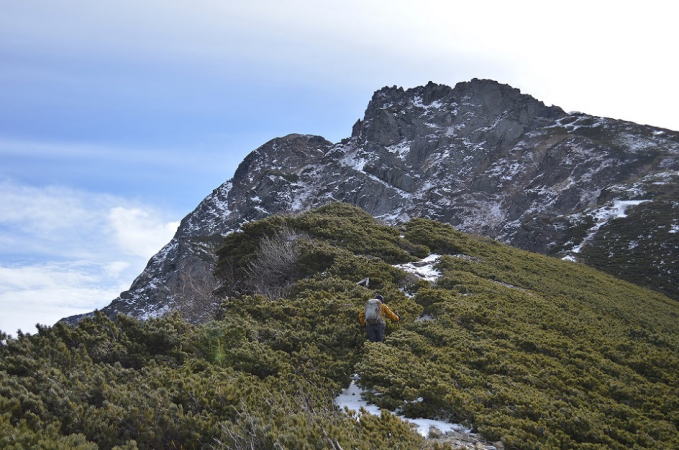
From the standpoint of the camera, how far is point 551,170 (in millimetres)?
104000

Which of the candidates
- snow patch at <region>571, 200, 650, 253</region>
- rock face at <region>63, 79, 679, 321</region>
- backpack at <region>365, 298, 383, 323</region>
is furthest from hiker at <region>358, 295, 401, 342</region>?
snow patch at <region>571, 200, 650, 253</region>

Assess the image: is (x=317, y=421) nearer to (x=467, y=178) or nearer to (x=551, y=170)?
(x=551, y=170)

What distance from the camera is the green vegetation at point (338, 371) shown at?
618cm

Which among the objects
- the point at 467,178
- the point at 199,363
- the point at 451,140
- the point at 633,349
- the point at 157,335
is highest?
the point at 451,140

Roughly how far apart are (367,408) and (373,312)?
3079 millimetres

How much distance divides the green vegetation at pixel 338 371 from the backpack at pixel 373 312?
494 mm

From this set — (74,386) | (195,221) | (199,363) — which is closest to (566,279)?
(199,363)

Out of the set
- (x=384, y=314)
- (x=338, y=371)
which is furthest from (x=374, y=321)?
(x=338, y=371)

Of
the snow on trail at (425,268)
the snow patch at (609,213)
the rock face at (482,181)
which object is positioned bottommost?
the snow patch at (609,213)

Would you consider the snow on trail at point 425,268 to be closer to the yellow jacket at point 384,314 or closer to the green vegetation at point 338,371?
the green vegetation at point 338,371

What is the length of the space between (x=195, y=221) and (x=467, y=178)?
97138mm

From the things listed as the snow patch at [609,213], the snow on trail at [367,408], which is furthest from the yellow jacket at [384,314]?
the snow patch at [609,213]

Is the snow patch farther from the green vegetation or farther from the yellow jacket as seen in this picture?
the yellow jacket

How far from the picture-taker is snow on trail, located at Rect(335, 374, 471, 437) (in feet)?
25.7
